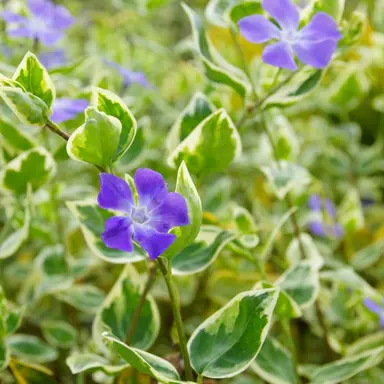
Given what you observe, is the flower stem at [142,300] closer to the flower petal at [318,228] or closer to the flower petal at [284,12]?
the flower petal at [284,12]

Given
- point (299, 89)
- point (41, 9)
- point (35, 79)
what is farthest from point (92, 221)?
point (41, 9)

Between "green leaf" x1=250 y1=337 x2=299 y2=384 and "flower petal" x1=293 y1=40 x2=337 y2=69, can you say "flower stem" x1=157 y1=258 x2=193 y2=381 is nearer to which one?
"green leaf" x1=250 y1=337 x2=299 y2=384

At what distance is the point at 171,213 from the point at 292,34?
11.7 inches

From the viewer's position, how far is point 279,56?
625 millimetres

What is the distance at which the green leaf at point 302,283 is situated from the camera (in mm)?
735

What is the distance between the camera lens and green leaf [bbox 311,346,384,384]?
668 mm

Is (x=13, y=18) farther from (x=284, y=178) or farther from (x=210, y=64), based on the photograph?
(x=284, y=178)

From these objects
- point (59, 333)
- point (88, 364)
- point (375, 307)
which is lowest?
point (59, 333)

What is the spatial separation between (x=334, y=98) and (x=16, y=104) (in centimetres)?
88

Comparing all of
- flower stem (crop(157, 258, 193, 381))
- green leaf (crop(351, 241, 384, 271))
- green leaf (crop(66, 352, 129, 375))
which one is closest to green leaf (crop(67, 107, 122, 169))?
flower stem (crop(157, 258, 193, 381))

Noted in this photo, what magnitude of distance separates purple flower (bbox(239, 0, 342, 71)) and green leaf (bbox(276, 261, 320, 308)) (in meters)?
0.27

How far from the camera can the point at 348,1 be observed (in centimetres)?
215

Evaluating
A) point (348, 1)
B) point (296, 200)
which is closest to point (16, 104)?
point (296, 200)

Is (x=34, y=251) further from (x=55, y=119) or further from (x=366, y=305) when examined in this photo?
(x=366, y=305)
